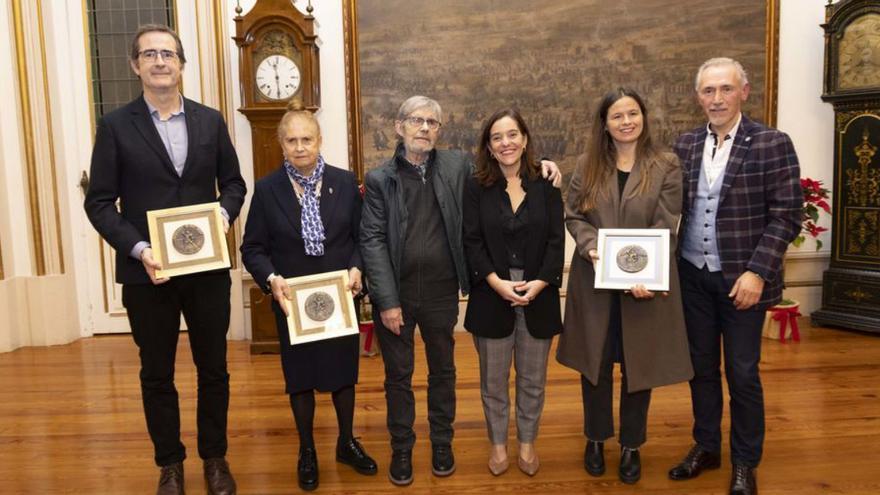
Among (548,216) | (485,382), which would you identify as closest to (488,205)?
(548,216)

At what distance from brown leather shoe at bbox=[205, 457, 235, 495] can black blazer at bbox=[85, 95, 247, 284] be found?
779 millimetres

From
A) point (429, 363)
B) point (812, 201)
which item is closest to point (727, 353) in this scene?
point (429, 363)

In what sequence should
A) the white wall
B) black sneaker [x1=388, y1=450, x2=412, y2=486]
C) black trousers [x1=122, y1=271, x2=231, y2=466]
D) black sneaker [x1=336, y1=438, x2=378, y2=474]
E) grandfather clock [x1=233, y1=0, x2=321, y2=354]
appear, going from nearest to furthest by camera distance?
black trousers [x1=122, y1=271, x2=231, y2=466]
black sneaker [x1=388, y1=450, x2=412, y2=486]
black sneaker [x1=336, y1=438, x2=378, y2=474]
grandfather clock [x1=233, y1=0, x2=321, y2=354]
the white wall

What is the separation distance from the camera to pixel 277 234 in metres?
2.57

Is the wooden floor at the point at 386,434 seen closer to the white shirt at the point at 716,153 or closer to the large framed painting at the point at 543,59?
the white shirt at the point at 716,153

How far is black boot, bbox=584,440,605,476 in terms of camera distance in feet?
8.85

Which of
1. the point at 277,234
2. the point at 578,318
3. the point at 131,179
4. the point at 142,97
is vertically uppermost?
the point at 142,97

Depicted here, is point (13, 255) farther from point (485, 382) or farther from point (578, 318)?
point (578, 318)

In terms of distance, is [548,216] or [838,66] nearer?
[548,216]

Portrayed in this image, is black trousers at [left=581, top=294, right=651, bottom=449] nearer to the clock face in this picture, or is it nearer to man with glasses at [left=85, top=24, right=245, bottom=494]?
man with glasses at [left=85, top=24, right=245, bottom=494]

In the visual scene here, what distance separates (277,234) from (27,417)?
6.49 feet

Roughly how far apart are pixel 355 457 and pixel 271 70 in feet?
9.13

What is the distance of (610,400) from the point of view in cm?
267

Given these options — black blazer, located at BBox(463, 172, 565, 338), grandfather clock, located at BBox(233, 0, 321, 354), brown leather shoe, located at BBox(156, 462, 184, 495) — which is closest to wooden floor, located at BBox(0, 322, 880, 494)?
brown leather shoe, located at BBox(156, 462, 184, 495)
